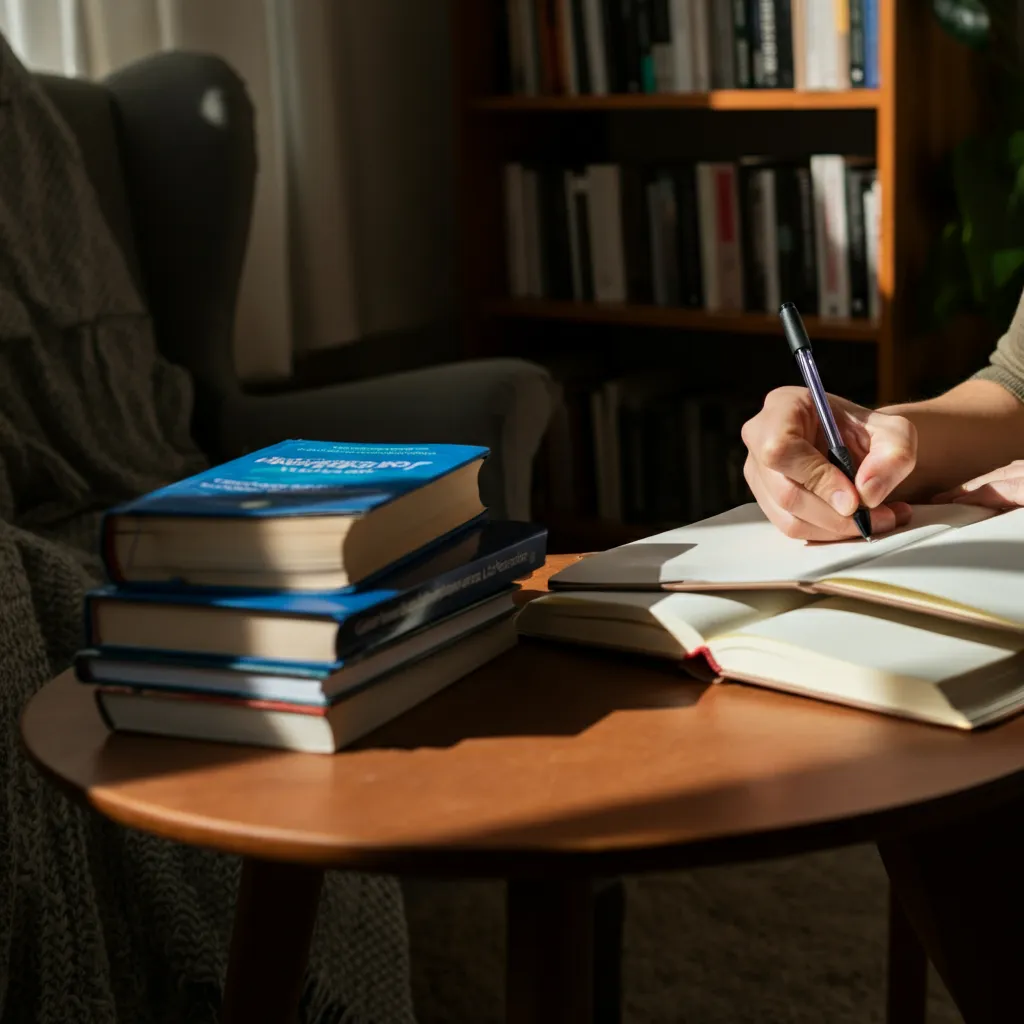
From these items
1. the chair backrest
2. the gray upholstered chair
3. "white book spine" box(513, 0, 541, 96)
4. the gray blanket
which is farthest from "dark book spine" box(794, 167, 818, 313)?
the gray blanket

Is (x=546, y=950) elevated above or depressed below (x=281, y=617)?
below

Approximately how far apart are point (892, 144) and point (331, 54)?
3.26 feet

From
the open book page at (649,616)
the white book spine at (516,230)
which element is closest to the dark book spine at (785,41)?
the white book spine at (516,230)

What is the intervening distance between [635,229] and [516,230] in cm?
25

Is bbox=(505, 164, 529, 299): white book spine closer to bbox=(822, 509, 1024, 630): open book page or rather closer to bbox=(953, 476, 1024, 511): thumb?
bbox=(953, 476, 1024, 511): thumb

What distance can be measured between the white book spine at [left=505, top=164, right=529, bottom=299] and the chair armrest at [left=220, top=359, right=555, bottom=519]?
0.95m

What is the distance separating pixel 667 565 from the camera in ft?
2.77

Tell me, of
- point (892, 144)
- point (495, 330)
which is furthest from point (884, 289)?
point (495, 330)

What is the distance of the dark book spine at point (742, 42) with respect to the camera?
240 cm

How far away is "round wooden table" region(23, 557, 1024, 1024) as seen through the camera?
0.60 metres

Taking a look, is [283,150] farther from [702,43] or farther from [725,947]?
[725,947]

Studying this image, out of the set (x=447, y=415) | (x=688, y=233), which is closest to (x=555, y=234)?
(x=688, y=233)

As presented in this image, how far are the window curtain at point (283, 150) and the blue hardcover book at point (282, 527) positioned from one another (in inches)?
66.6

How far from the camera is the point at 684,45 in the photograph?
2473 millimetres
